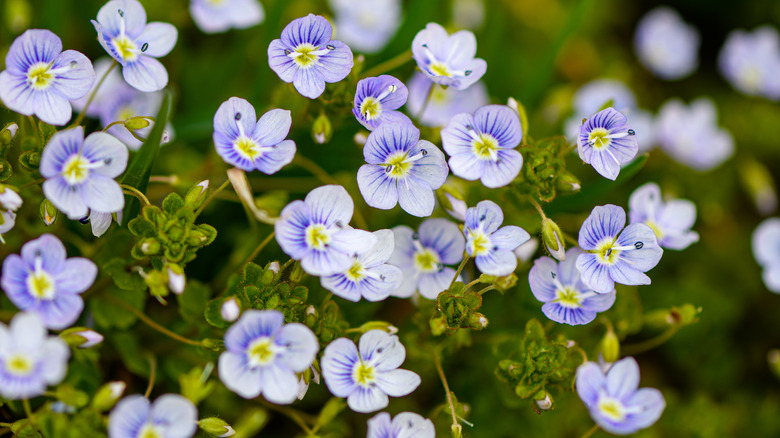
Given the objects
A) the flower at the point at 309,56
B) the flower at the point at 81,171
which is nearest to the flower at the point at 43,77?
the flower at the point at 81,171

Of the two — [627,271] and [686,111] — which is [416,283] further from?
[686,111]

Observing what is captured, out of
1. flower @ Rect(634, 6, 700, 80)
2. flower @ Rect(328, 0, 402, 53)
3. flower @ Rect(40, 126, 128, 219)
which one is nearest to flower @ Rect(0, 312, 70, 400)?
flower @ Rect(40, 126, 128, 219)

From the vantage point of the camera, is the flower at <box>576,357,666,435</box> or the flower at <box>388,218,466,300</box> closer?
the flower at <box>576,357,666,435</box>

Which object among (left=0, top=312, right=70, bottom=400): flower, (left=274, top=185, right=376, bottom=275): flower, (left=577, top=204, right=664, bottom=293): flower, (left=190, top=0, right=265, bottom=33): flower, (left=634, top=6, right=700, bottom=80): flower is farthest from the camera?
(left=634, top=6, right=700, bottom=80): flower

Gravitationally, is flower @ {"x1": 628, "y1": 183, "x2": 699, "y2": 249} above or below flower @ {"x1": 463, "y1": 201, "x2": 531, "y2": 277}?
below

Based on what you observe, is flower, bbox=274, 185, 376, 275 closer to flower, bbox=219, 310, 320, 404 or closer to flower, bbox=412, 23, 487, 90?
flower, bbox=219, 310, 320, 404

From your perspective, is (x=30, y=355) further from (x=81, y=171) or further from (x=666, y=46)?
(x=666, y=46)

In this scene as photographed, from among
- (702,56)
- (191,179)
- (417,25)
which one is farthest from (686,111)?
(191,179)

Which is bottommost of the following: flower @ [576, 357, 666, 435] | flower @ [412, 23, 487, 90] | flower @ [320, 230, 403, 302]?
flower @ [576, 357, 666, 435]
